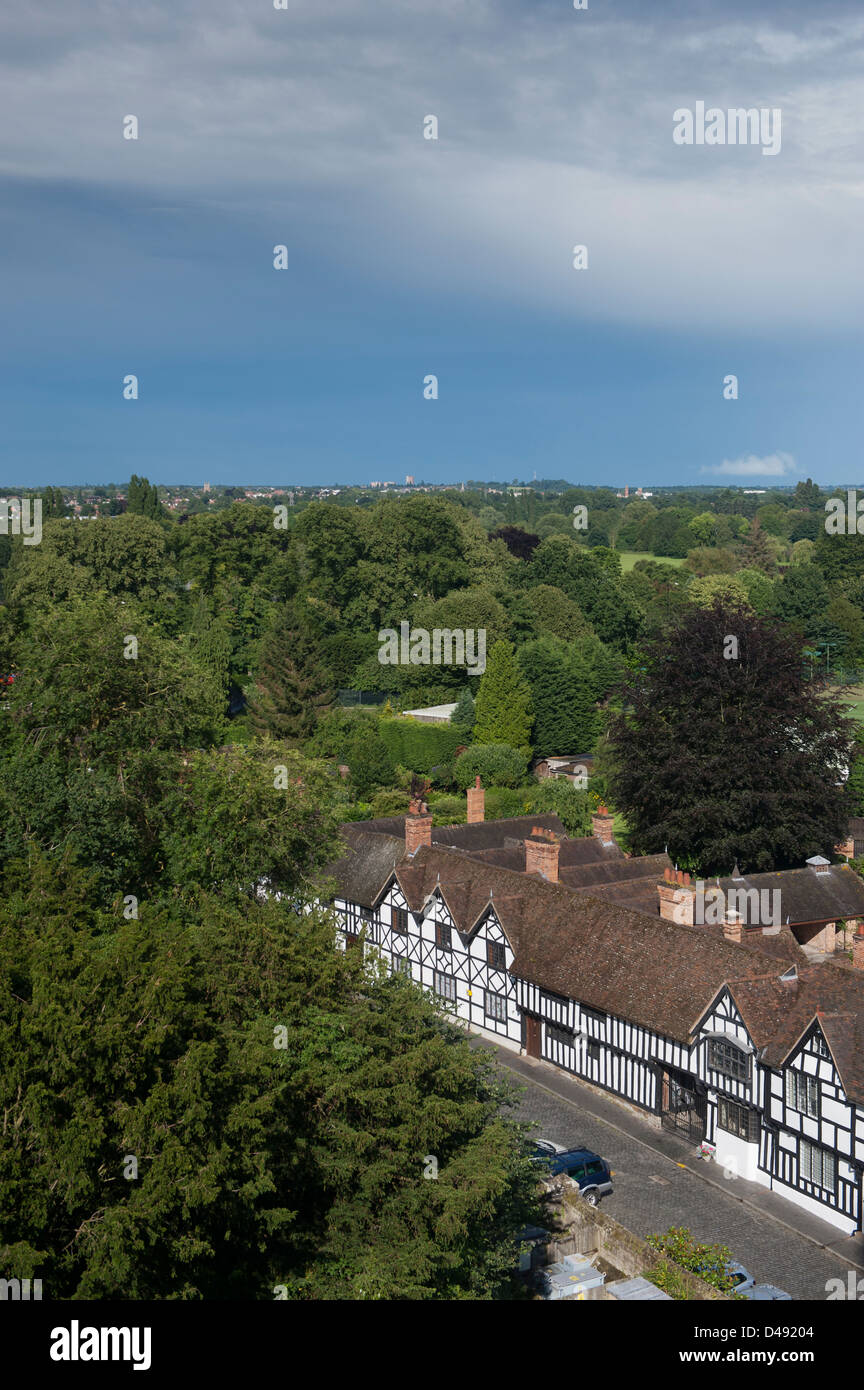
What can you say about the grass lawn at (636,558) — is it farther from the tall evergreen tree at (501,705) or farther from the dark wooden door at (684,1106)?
the dark wooden door at (684,1106)

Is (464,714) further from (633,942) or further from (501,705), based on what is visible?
(633,942)

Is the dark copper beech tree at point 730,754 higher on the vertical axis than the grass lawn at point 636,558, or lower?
lower

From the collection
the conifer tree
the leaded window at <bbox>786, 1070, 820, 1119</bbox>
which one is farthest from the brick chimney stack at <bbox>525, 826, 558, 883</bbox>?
the conifer tree

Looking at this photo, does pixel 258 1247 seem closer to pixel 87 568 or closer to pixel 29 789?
pixel 29 789

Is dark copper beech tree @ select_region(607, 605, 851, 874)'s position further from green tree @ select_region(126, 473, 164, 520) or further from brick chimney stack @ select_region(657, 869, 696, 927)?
green tree @ select_region(126, 473, 164, 520)

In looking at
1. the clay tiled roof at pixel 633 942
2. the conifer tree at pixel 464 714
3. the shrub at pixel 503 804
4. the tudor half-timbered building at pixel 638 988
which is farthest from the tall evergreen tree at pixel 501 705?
the tudor half-timbered building at pixel 638 988

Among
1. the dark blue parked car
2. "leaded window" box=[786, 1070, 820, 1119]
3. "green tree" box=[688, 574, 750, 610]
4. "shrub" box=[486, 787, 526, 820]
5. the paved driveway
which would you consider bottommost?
the paved driveway
